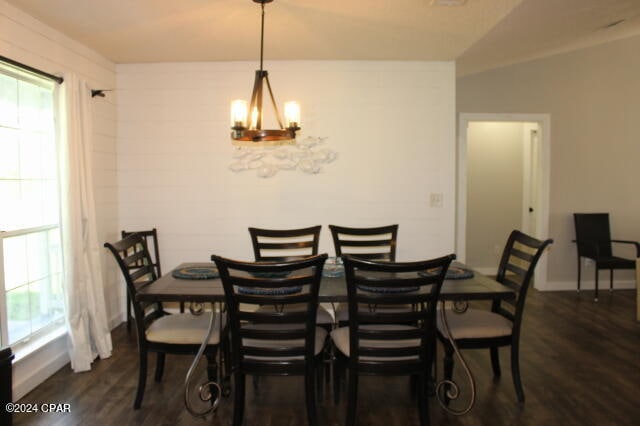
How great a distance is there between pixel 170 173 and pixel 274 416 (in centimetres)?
252

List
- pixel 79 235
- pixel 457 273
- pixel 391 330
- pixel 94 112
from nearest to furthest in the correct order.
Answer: pixel 391 330 < pixel 457 273 < pixel 79 235 < pixel 94 112

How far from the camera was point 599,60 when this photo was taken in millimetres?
5113

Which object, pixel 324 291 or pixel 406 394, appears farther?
pixel 406 394

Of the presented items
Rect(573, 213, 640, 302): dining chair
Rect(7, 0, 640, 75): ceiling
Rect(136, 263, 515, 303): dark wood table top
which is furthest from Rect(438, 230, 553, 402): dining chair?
Rect(573, 213, 640, 302): dining chair

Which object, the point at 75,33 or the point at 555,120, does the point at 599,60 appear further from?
the point at 75,33

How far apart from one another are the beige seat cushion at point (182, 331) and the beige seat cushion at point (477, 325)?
135 cm

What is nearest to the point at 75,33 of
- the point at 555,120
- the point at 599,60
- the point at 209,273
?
the point at 209,273

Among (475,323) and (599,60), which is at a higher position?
(599,60)

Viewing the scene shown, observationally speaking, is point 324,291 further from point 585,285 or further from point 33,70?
point 585,285

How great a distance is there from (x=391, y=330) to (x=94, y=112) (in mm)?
3084

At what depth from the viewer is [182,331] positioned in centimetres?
254

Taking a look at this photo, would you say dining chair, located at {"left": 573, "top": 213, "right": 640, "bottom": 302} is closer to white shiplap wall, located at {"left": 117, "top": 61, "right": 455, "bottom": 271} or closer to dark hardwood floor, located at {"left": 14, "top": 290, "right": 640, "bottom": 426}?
dark hardwood floor, located at {"left": 14, "top": 290, "right": 640, "bottom": 426}

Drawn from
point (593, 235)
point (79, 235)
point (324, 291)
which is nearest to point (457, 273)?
point (324, 291)

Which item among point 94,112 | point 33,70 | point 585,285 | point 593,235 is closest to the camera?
point 33,70
